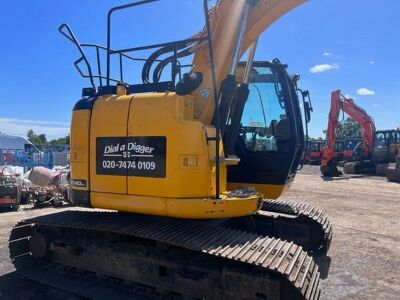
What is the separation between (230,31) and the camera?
454cm

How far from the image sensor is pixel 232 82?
177 inches

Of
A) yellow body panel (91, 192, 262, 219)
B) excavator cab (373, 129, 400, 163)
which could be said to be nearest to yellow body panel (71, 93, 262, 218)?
yellow body panel (91, 192, 262, 219)

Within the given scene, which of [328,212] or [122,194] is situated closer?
[122,194]

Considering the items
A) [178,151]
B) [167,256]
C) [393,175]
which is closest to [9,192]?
[167,256]

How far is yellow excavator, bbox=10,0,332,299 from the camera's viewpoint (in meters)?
3.94

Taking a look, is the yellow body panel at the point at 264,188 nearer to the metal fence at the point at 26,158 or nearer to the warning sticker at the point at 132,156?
the warning sticker at the point at 132,156

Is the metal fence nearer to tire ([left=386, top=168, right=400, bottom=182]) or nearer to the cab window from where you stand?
the cab window

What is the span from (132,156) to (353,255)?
4.02 meters

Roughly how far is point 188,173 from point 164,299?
4.68 feet

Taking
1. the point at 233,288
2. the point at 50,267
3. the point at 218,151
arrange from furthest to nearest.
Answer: the point at 50,267
the point at 218,151
the point at 233,288

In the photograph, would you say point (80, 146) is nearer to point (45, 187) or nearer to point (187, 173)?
point (187, 173)

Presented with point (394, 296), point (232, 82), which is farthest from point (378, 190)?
point (232, 82)

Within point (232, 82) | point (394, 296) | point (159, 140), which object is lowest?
point (394, 296)

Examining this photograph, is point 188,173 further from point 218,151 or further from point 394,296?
point 394,296
